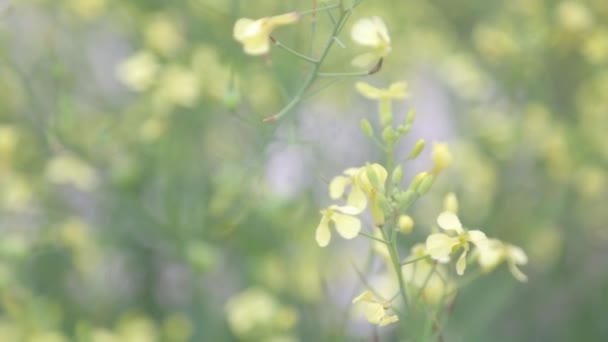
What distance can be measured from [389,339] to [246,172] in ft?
0.98

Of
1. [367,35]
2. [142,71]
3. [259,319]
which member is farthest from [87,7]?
[367,35]

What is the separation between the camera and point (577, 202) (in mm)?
1244

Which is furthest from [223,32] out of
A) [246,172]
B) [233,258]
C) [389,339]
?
[389,339]

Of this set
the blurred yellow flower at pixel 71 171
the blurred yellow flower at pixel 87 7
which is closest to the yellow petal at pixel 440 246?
the blurred yellow flower at pixel 71 171

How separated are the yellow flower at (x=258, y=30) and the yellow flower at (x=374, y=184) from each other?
14 centimetres

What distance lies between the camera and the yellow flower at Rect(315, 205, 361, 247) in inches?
23.2

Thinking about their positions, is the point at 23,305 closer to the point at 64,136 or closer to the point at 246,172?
the point at 64,136

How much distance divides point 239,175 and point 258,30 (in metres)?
0.44

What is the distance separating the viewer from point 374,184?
0.58 m

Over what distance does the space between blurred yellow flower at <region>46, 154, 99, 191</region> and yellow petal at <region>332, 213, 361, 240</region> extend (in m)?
0.57

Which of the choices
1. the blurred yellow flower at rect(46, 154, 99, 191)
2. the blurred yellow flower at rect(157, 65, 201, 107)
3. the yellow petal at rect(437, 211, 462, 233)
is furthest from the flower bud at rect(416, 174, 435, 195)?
the blurred yellow flower at rect(46, 154, 99, 191)

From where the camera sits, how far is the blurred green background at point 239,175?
107 centimetres

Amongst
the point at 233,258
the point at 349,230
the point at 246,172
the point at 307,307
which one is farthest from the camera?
the point at 233,258

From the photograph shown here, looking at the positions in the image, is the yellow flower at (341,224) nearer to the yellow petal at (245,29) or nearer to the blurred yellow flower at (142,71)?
the yellow petal at (245,29)
